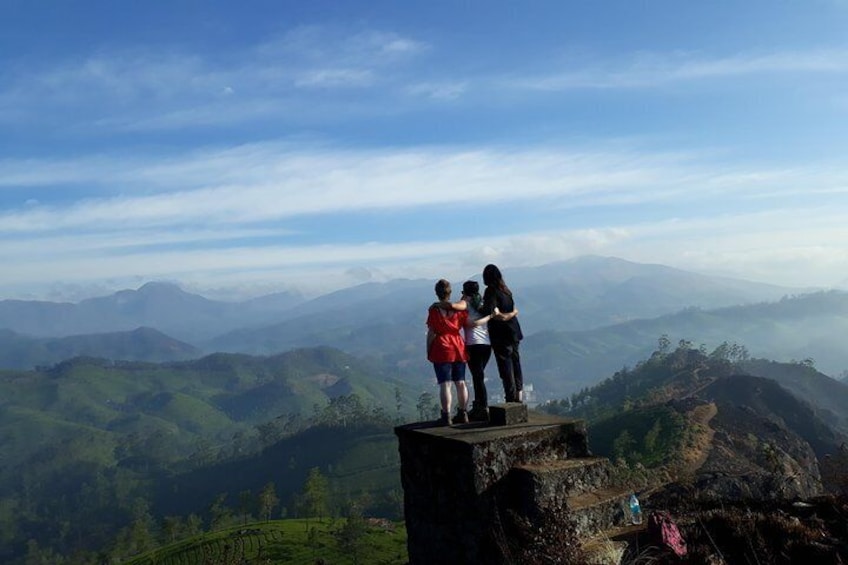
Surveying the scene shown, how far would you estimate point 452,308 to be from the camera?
30.5 feet

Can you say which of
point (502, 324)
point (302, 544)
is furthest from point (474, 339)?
point (302, 544)

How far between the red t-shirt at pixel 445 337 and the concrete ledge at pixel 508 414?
1240 mm

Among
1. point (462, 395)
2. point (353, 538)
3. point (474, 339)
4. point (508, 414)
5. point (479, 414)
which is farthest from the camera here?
point (353, 538)

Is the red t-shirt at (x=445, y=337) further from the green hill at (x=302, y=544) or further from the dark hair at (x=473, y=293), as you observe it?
the green hill at (x=302, y=544)

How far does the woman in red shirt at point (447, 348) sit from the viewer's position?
9.18m

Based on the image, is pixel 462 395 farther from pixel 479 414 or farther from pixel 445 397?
pixel 479 414

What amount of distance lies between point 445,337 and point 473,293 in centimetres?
102

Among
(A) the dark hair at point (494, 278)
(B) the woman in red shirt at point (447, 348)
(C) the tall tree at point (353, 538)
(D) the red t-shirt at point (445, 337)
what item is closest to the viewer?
(B) the woman in red shirt at point (447, 348)

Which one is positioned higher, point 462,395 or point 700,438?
point 462,395

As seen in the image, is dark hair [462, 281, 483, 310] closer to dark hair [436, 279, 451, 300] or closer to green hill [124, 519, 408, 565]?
dark hair [436, 279, 451, 300]

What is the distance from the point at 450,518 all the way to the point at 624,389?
195 m

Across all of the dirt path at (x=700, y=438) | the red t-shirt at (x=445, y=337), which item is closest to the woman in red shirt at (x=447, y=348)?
the red t-shirt at (x=445, y=337)

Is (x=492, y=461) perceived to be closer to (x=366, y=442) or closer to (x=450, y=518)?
(x=450, y=518)

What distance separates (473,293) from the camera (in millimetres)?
9875
